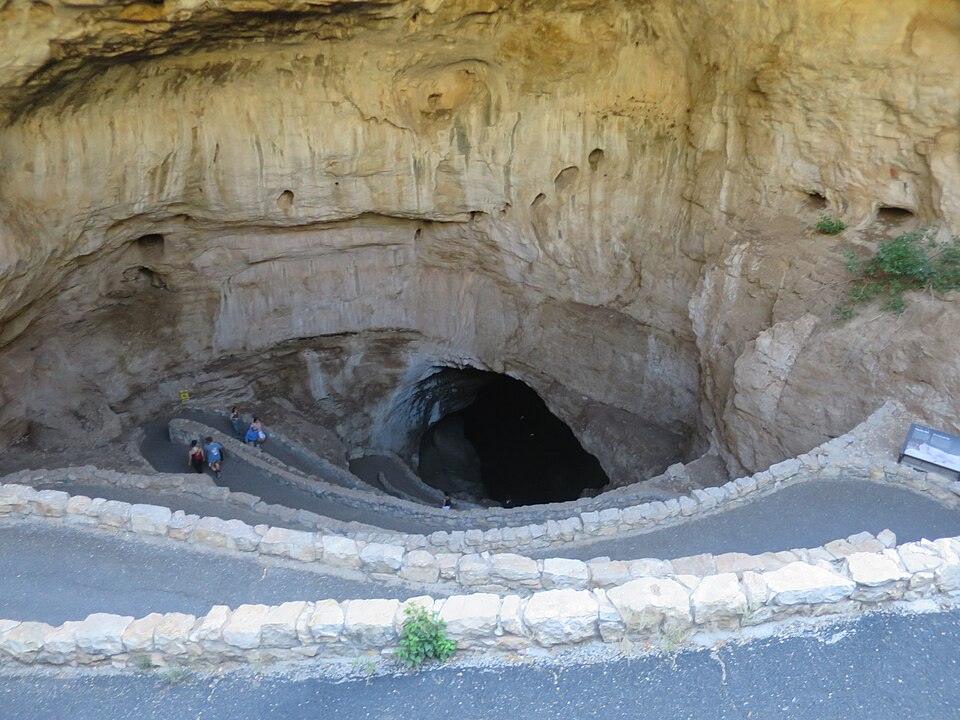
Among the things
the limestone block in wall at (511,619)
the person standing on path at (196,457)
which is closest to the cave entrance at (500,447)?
the person standing on path at (196,457)

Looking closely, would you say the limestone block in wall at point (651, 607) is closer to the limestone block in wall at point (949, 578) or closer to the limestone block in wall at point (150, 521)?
the limestone block in wall at point (949, 578)

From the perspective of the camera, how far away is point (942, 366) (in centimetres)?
820

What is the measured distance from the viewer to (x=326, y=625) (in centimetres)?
446

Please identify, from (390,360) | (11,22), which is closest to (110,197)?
(11,22)

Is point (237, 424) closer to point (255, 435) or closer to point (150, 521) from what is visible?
point (255, 435)

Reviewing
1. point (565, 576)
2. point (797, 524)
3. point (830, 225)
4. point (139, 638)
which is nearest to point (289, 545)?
point (139, 638)

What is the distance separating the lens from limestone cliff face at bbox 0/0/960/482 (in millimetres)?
8859

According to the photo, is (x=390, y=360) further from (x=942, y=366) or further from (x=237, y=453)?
(x=942, y=366)

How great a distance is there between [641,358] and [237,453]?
825cm

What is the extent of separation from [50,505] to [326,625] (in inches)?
155

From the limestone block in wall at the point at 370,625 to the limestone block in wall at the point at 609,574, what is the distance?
5.44ft

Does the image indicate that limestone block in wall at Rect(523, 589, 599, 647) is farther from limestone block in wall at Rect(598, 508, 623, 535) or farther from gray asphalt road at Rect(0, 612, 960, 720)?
limestone block in wall at Rect(598, 508, 623, 535)

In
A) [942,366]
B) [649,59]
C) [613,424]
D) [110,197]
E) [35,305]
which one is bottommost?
[613,424]

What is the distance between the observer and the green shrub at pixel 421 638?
14.5 ft
